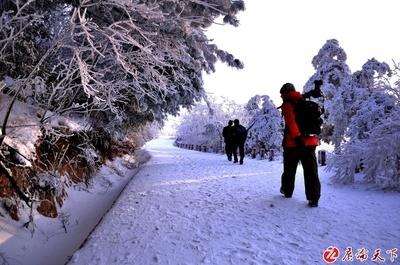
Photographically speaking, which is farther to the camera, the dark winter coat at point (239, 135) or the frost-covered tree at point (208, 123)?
the frost-covered tree at point (208, 123)

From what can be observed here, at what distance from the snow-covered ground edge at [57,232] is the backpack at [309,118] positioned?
374 centimetres

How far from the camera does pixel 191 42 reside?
294 inches

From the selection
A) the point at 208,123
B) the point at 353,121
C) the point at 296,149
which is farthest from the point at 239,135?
the point at 208,123

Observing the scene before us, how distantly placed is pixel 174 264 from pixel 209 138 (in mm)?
39471

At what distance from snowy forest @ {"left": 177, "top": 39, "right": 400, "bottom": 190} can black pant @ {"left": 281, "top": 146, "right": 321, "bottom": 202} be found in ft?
6.43

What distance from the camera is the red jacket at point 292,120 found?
5.20 metres

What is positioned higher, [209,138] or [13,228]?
[209,138]

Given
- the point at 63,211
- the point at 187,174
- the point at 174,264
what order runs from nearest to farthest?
the point at 174,264 < the point at 63,211 < the point at 187,174

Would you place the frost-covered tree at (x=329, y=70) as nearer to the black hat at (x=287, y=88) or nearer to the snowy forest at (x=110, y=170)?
the snowy forest at (x=110, y=170)

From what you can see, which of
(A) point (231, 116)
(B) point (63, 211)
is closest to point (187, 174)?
(B) point (63, 211)

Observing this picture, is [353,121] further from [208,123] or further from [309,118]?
[208,123]

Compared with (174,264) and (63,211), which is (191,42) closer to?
(63,211)

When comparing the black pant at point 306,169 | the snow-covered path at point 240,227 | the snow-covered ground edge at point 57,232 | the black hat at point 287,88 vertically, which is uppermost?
the black hat at point 287,88

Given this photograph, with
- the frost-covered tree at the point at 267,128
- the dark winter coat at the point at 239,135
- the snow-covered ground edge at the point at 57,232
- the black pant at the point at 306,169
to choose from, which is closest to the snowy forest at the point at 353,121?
the frost-covered tree at the point at 267,128
